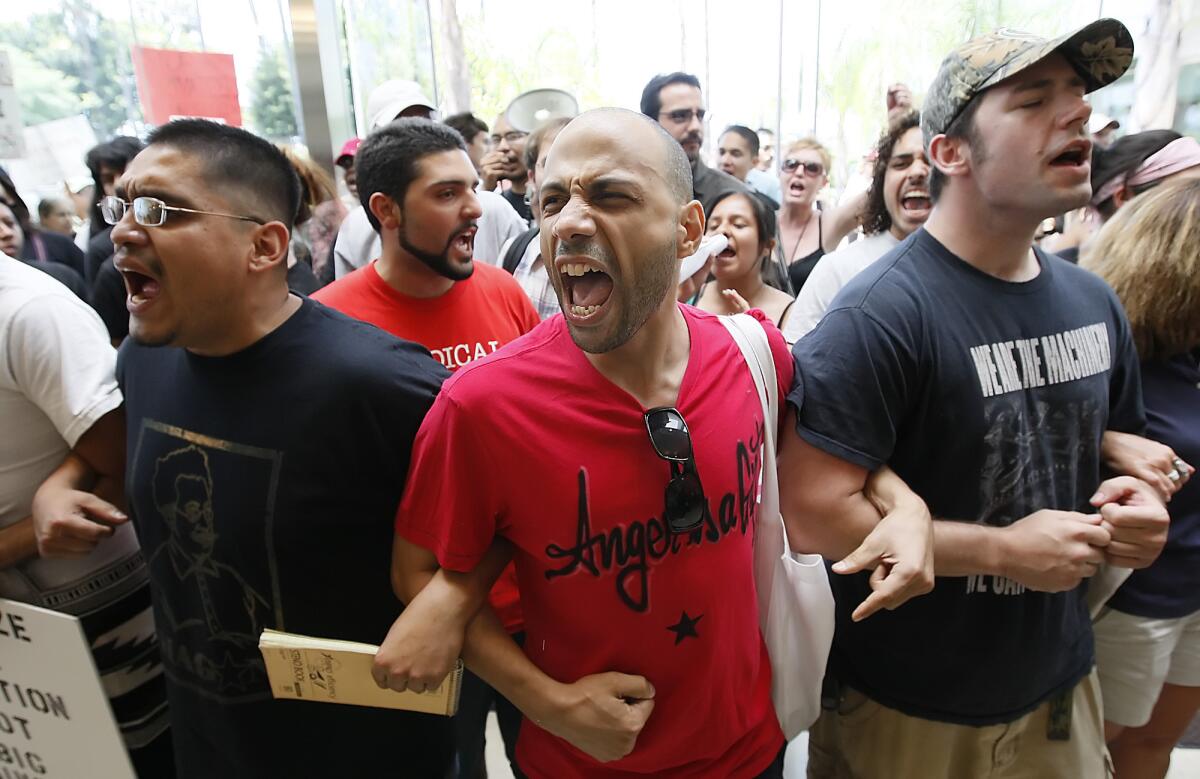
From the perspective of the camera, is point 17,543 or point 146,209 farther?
point 17,543

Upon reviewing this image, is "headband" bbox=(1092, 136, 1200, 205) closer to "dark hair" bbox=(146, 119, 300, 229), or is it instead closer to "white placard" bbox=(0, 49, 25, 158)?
"dark hair" bbox=(146, 119, 300, 229)

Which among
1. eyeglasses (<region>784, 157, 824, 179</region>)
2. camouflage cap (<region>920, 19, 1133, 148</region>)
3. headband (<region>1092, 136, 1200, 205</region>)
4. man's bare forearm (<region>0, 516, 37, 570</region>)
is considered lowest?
man's bare forearm (<region>0, 516, 37, 570</region>)

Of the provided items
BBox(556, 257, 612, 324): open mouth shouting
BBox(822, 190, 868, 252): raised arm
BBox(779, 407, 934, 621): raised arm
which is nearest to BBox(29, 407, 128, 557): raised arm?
BBox(556, 257, 612, 324): open mouth shouting

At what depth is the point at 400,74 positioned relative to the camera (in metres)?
6.35

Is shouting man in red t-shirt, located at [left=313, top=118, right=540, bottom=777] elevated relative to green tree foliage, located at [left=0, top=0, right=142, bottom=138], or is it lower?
lower

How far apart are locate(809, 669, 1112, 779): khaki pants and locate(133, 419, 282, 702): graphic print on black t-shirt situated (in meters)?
1.18

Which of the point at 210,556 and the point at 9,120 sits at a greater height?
the point at 9,120

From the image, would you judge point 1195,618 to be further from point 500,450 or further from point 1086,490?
point 500,450

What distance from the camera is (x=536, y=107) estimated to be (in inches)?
179

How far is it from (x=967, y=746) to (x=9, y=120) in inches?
147

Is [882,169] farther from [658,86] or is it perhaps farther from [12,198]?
[12,198]

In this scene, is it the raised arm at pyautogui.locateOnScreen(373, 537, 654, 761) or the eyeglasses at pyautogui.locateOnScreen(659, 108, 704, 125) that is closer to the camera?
the raised arm at pyautogui.locateOnScreen(373, 537, 654, 761)

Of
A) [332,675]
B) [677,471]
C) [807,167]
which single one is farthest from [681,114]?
[332,675]

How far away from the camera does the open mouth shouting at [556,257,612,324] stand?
1.05 meters
